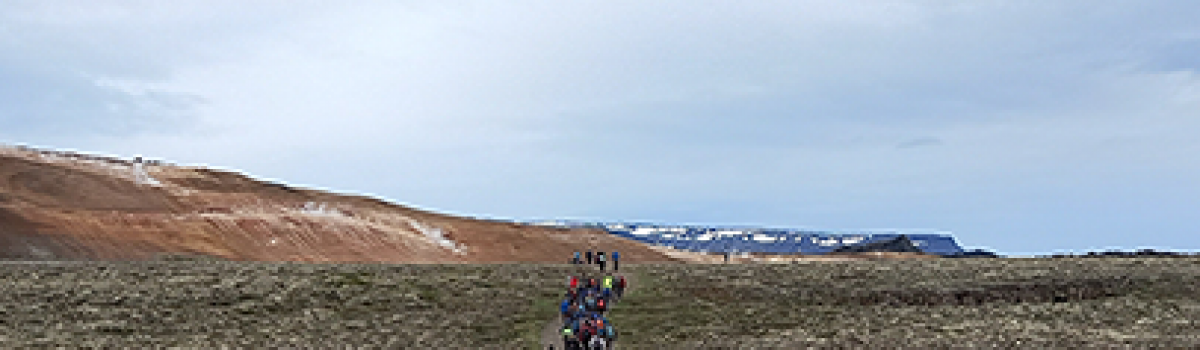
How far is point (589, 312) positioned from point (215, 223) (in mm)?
45033

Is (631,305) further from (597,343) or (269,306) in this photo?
(269,306)

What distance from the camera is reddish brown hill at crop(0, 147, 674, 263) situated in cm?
6538

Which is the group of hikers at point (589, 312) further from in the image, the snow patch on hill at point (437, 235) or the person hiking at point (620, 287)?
the snow patch on hill at point (437, 235)

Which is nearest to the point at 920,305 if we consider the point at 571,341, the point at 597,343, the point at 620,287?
the point at 620,287

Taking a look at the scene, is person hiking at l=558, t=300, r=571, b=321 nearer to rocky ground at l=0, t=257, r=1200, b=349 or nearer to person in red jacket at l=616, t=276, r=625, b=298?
rocky ground at l=0, t=257, r=1200, b=349

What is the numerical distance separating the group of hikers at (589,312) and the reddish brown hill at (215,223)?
32682 mm

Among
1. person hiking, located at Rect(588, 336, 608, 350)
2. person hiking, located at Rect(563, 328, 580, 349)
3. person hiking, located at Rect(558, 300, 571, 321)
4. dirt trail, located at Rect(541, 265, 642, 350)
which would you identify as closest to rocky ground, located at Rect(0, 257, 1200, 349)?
dirt trail, located at Rect(541, 265, 642, 350)

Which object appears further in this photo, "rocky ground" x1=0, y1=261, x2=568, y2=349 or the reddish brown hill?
the reddish brown hill

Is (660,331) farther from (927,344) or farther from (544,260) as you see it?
(544,260)

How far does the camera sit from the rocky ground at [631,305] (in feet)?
118

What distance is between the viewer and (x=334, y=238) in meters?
78.9

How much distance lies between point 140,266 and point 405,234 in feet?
118

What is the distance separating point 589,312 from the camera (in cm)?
4156

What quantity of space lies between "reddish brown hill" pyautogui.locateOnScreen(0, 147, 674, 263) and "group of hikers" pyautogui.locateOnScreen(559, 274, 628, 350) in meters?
32.7
